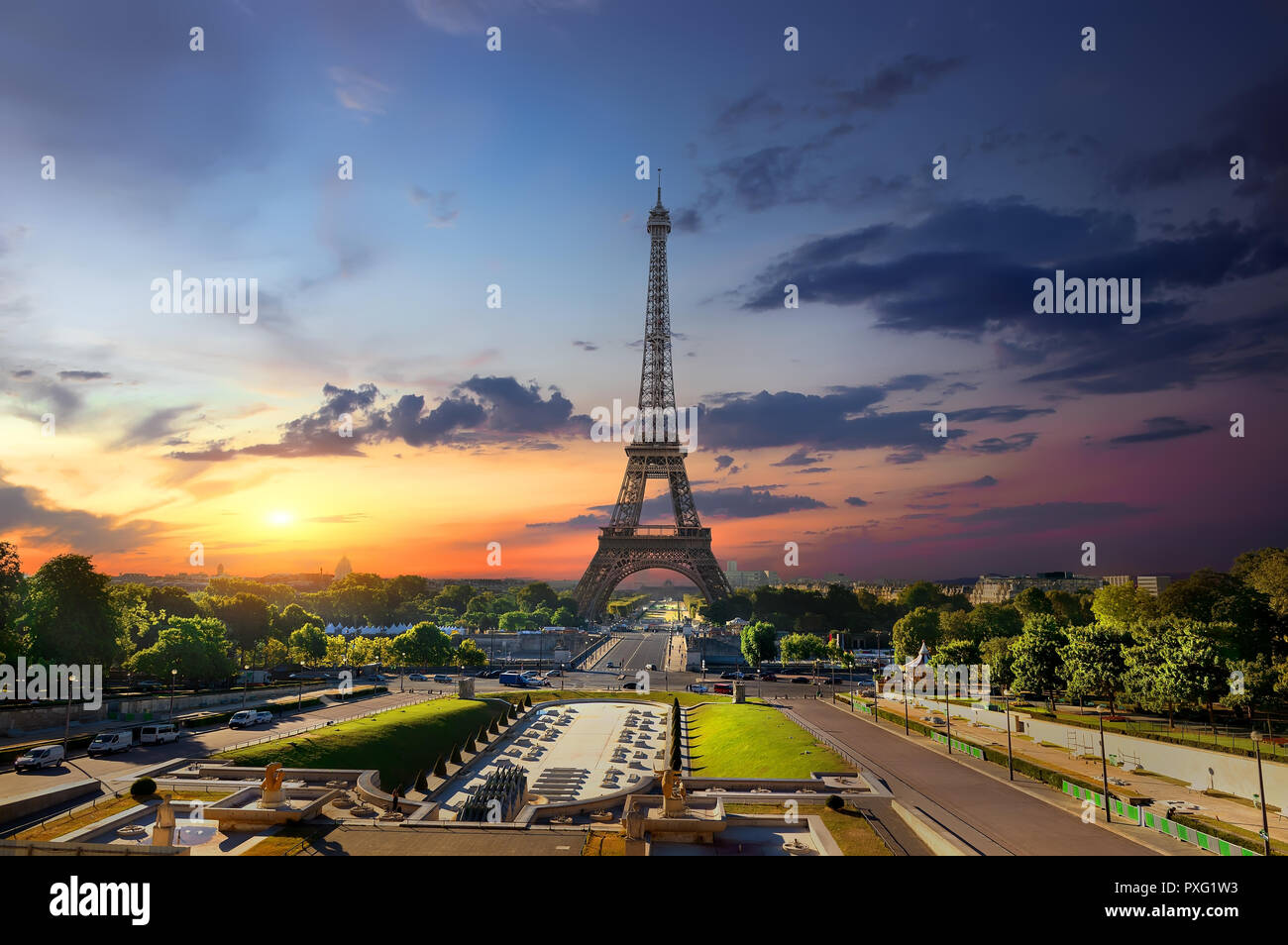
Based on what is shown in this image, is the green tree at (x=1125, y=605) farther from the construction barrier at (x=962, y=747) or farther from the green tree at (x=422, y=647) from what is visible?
the green tree at (x=422, y=647)

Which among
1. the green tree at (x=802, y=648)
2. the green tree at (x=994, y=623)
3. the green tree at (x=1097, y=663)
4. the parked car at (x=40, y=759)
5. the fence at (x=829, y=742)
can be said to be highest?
the green tree at (x=1097, y=663)

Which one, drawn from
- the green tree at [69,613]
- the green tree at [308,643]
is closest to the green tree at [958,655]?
the green tree at [308,643]

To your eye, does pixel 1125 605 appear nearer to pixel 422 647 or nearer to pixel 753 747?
pixel 753 747

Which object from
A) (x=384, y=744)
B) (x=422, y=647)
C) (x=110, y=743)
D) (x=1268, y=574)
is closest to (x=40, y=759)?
(x=110, y=743)

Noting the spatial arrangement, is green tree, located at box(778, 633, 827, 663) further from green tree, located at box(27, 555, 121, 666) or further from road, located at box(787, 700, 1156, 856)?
green tree, located at box(27, 555, 121, 666)

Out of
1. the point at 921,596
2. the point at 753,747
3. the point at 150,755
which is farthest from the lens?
the point at 921,596
